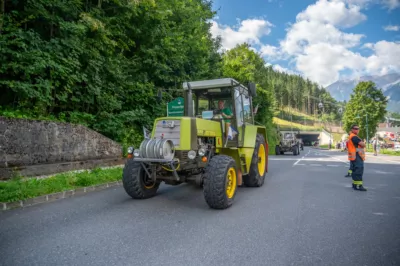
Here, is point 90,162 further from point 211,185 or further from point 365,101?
point 365,101

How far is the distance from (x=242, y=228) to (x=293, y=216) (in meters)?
1.11

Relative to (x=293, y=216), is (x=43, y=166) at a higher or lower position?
higher

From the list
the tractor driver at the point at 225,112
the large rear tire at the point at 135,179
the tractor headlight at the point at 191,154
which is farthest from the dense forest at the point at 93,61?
the tractor headlight at the point at 191,154

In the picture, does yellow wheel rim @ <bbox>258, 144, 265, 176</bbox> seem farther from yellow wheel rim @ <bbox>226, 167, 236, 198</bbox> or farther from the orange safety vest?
yellow wheel rim @ <bbox>226, 167, 236, 198</bbox>

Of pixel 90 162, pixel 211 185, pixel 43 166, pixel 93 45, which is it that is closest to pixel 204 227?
pixel 211 185

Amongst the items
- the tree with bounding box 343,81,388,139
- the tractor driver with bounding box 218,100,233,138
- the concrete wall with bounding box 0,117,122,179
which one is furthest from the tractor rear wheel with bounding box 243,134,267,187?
the tree with bounding box 343,81,388,139

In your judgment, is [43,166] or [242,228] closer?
[242,228]

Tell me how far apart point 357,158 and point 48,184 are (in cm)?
770

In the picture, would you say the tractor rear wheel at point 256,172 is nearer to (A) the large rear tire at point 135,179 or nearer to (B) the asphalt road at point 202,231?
(B) the asphalt road at point 202,231

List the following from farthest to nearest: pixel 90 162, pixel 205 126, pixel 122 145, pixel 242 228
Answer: pixel 122 145 → pixel 90 162 → pixel 205 126 → pixel 242 228

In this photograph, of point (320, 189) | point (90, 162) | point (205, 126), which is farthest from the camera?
point (90, 162)

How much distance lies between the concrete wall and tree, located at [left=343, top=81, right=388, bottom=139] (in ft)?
171

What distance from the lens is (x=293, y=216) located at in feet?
14.5

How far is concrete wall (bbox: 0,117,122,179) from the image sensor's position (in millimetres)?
6383
